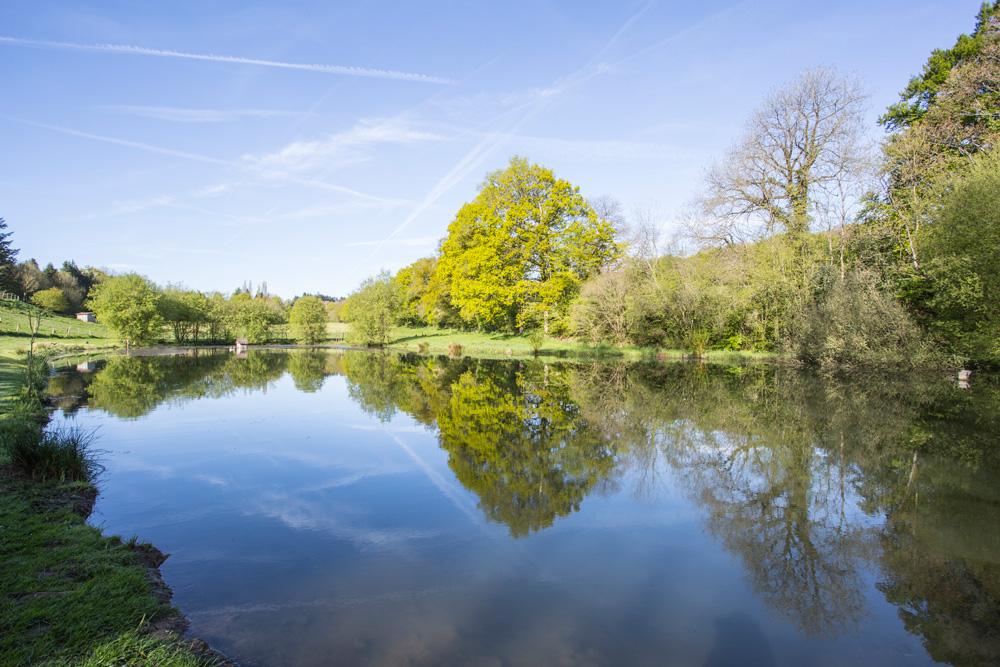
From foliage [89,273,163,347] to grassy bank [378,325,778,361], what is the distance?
16000mm

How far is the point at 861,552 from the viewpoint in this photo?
17.5 ft

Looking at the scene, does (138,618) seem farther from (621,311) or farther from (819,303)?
(621,311)

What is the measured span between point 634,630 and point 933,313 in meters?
23.0

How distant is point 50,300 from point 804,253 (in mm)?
65677

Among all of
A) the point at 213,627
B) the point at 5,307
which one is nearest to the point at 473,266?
the point at 213,627

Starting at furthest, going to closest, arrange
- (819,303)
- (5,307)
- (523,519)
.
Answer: (5,307) < (819,303) < (523,519)

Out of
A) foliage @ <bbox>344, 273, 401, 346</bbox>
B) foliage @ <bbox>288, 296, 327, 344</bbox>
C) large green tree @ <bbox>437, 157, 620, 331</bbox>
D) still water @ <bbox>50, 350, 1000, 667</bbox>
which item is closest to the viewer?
still water @ <bbox>50, 350, 1000, 667</bbox>

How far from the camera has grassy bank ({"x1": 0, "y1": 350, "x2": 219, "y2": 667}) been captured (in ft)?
10.5

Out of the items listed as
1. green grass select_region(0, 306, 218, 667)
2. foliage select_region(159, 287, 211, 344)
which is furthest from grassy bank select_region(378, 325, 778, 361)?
green grass select_region(0, 306, 218, 667)

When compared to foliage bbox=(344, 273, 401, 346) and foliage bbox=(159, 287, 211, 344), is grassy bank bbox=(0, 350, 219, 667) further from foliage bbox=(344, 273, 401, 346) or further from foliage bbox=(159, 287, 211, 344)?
foliage bbox=(159, 287, 211, 344)

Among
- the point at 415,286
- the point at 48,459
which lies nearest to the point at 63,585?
the point at 48,459

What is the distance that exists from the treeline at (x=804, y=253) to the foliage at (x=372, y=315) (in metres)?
5.52

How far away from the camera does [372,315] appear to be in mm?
40875

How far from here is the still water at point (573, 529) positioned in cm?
393
